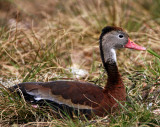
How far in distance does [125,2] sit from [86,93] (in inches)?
149

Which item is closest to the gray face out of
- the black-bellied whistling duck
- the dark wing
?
the black-bellied whistling duck

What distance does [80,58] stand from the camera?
231 inches

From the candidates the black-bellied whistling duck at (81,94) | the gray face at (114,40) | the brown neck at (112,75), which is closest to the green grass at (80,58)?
the black-bellied whistling duck at (81,94)

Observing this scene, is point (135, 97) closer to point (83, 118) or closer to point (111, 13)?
point (83, 118)

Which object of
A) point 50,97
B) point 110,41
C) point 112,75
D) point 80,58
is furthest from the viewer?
point 80,58

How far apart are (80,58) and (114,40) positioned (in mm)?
2033

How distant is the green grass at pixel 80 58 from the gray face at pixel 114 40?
386 mm

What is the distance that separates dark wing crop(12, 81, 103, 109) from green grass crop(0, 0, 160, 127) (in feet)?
0.48

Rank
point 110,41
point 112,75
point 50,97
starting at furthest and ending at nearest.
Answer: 1. point 110,41
2. point 112,75
3. point 50,97

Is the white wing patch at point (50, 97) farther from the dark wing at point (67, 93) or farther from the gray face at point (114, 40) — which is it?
the gray face at point (114, 40)

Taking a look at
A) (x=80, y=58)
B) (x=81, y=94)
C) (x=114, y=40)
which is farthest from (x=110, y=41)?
(x=80, y=58)

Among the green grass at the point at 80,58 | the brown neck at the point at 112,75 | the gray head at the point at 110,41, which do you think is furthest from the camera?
the gray head at the point at 110,41

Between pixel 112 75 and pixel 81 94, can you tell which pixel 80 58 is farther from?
pixel 81 94

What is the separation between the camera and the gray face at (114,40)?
3820mm
